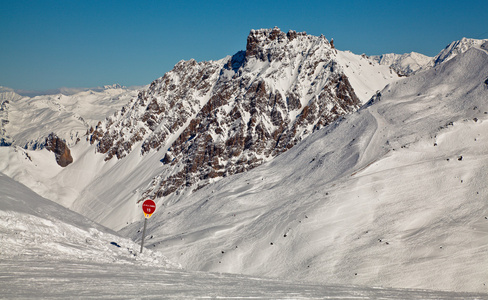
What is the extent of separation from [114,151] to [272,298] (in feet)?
609

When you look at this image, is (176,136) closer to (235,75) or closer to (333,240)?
(235,75)

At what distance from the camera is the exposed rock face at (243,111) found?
440ft

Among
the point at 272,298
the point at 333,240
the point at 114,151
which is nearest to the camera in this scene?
the point at 272,298

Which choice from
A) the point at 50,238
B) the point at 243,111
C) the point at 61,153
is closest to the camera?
the point at 50,238

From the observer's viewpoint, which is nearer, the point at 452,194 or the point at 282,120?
the point at 452,194

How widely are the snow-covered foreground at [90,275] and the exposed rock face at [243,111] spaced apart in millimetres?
115074

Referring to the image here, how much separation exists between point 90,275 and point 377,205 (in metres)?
20.6

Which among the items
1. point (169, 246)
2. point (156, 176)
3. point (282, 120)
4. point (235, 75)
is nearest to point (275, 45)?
point (235, 75)

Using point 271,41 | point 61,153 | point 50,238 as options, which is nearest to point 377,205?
point 50,238

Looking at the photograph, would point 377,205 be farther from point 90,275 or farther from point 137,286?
point 90,275

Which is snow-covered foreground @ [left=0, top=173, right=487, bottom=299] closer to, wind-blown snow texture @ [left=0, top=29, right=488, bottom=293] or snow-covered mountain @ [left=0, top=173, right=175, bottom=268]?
snow-covered mountain @ [left=0, top=173, right=175, bottom=268]

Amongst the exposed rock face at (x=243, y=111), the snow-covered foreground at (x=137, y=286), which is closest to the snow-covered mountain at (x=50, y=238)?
the snow-covered foreground at (x=137, y=286)

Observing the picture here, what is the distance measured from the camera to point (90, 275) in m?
10.0

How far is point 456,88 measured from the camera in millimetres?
37938
